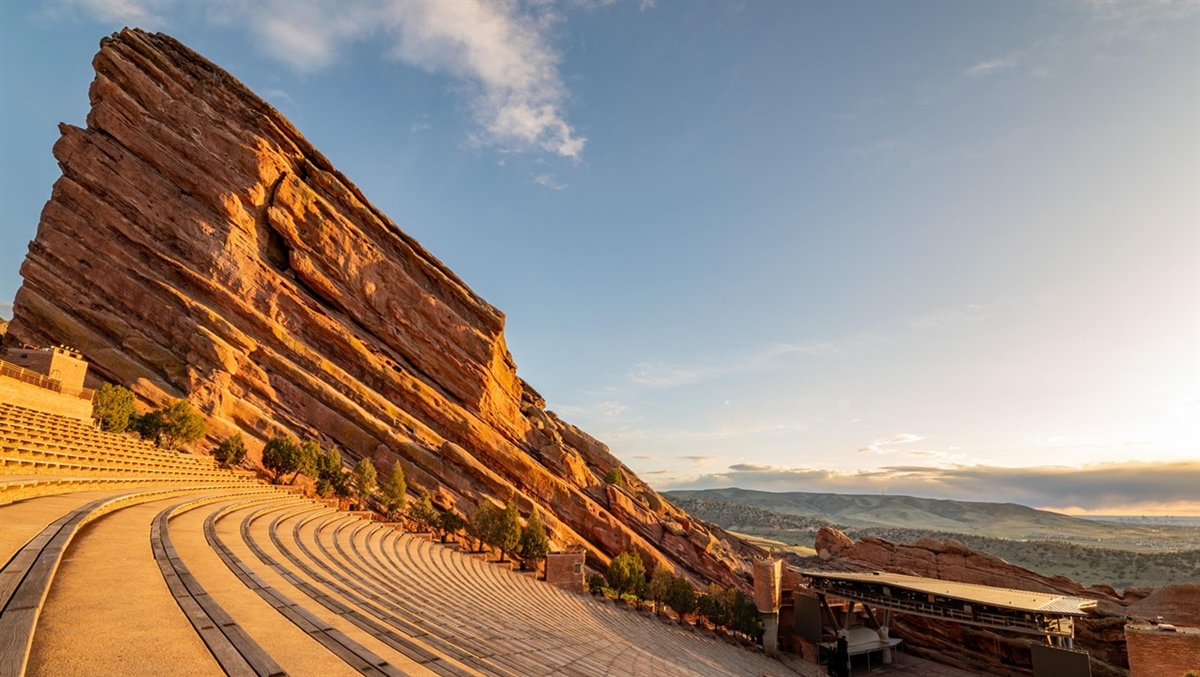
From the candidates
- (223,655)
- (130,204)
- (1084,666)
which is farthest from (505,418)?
(223,655)

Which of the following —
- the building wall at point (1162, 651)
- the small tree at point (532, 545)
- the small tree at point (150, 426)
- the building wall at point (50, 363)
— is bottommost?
the building wall at point (1162, 651)

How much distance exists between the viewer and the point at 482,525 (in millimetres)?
38156

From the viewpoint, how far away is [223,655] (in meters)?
4.80

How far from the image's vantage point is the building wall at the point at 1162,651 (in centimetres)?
2756

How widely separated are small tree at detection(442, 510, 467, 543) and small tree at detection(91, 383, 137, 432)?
776 inches

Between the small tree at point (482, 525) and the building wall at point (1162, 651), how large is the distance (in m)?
38.4

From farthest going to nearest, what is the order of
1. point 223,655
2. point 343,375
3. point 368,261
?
1. point 368,261
2. point 343,375
3. point 223,655

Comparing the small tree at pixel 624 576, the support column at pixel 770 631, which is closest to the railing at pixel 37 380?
the small tree at pixel 624 576

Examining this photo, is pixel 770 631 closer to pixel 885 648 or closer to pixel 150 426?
pixel 885 648

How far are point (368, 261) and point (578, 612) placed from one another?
126ft

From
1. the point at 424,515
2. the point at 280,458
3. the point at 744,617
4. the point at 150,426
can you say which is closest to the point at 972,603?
the point at 744,617

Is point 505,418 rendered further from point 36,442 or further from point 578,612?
point 36,442

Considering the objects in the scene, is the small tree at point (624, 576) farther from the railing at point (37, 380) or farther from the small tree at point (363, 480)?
the railing at point (37, 380)

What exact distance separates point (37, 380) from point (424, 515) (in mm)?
21716
